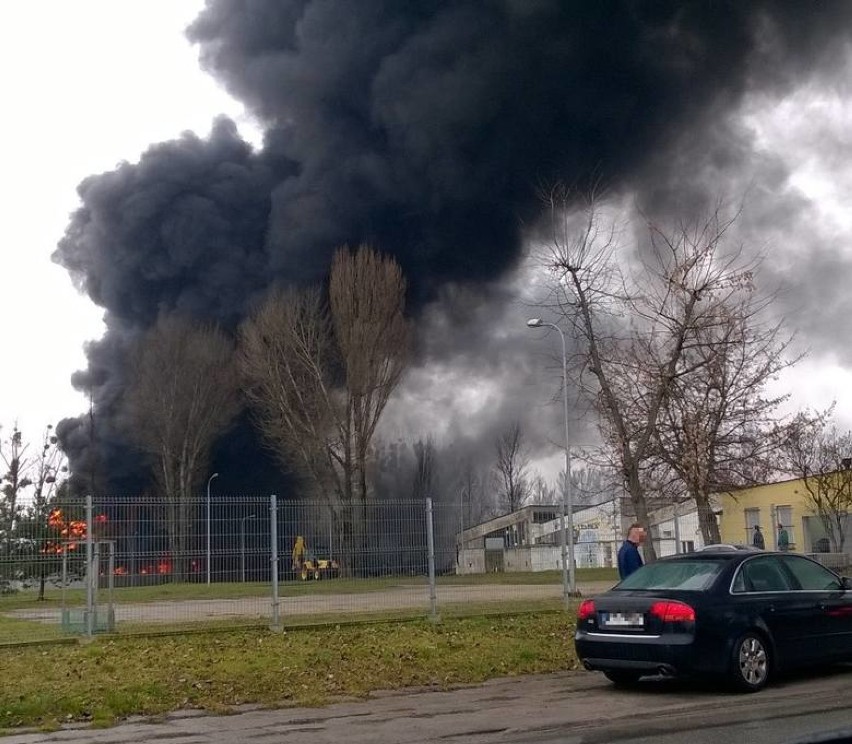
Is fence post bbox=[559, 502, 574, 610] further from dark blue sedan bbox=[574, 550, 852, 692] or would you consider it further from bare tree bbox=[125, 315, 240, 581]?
bare tree bbox=[125, 315, 240, 581]

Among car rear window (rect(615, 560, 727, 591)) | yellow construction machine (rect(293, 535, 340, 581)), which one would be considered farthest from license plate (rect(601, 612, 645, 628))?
yellow construction machine (rect(293, 535, 340, 581))

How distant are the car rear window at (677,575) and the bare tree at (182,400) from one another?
37.0 meters

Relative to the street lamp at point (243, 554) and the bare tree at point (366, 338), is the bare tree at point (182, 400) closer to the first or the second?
the bare tree at point (366, 338)

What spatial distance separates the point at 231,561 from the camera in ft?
48.8

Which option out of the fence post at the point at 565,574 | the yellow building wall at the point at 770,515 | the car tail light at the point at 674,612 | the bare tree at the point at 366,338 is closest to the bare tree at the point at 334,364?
the bare tree at the point at 366,338

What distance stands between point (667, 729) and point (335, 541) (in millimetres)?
8440

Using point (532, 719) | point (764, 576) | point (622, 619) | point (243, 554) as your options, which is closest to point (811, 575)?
point (764, 576)

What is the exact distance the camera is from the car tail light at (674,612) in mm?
9055

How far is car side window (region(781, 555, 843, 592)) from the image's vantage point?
406 inches

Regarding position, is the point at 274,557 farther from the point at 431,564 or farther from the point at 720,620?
the point at 720,620

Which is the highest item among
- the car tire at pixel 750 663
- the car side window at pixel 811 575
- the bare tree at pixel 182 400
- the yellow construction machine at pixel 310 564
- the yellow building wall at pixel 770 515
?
the bare tree at pixel 182 400

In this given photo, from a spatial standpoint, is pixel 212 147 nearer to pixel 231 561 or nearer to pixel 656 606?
pixel 231 561

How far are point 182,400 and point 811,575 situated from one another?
126 ft

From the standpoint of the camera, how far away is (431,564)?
15.8 m
